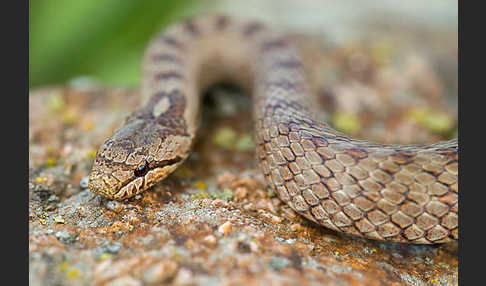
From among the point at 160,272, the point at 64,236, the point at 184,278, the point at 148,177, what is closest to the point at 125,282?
the point at 160,272

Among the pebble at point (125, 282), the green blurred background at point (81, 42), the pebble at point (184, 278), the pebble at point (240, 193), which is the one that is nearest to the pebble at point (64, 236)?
the pebble at point (125, 282)

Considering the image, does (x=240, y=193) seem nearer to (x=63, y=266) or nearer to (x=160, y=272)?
(x=160, y=272)

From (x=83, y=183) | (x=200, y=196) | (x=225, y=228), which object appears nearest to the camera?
(x=225, y=228)

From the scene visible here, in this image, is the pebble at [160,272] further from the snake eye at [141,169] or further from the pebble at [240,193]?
the pebble at [240,193]

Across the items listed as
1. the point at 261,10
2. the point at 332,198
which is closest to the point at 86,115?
the point at 332,198

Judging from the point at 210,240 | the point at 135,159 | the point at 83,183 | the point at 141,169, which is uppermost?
the point at 135,159

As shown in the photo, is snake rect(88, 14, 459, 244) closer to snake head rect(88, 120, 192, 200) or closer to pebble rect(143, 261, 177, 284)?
snake head rect(88, 120, 192, 200)
